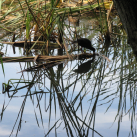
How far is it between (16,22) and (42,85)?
230 cm

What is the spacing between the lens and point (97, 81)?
1638 millimetres

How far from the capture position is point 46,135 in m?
0.99

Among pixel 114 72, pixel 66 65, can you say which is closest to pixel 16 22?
pixel 66 65

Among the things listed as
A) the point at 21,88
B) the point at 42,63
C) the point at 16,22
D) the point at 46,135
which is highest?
the point at 16,22

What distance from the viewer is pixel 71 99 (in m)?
1.33

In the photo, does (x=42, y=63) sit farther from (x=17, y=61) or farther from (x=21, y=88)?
(x=21, y=88)

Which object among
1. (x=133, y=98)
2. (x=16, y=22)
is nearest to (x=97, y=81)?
(x=133, y=98)

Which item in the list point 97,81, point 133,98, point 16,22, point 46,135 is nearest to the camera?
point 46,135

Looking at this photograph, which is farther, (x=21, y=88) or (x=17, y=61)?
(x=17, y=61)

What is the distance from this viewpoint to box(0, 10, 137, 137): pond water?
104cm

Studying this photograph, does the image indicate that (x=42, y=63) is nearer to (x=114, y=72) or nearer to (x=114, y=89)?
(x=114, y=72)

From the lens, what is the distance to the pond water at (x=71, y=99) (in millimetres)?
1044

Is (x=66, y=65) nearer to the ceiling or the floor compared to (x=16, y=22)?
nearer to the floor

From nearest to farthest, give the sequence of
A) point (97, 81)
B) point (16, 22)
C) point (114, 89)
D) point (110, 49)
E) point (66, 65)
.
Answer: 1. point (114, 89)
2. point (97, 81)
3. point (66, 65)
4. point (110, 49)
5. point (16, 22)
